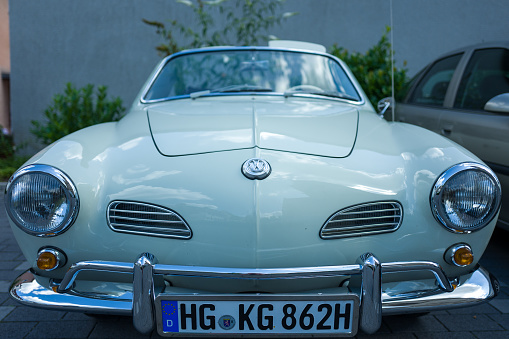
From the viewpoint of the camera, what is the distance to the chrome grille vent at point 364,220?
162 centimetres

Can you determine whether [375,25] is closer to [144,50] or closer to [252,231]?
[144,50]

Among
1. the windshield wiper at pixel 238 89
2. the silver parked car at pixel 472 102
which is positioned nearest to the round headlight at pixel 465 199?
the silver parked car at pixel 472 102

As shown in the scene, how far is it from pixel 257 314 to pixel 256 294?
65 mm

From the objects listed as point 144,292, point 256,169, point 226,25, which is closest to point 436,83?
point 256,169

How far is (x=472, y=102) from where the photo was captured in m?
3.33

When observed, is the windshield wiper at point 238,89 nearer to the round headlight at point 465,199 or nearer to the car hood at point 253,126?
the car hood at point 253,126

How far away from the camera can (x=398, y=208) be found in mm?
1675

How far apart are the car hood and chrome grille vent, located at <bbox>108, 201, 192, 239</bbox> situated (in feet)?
0.92

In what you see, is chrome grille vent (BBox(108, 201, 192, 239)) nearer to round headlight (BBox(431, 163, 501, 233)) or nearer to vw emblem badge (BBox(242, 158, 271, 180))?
vw emblem badge (BBox(242, 158, 271, 180))

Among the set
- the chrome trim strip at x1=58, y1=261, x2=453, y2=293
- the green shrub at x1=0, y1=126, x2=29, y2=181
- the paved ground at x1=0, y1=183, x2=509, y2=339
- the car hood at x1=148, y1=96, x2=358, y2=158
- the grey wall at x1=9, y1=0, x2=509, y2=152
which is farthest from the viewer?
the grey wall at x1=9, y1=0, x2=509, y2=152

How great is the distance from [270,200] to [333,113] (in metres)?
0.98

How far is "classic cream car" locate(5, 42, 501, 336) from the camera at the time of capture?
147 centimetres

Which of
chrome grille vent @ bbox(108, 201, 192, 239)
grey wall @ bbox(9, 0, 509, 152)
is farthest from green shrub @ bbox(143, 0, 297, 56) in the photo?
chrome grille vent @ bbox(108, 201, 192, 239)

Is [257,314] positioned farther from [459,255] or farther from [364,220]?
[459,255]
